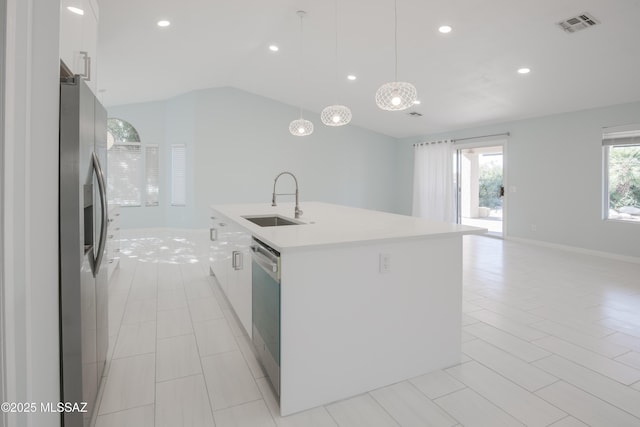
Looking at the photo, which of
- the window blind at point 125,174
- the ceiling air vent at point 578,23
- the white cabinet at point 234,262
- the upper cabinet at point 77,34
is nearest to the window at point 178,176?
the window blind at point 125,174

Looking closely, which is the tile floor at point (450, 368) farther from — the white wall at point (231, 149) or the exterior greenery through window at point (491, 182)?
the exterior greenery through window at point (491, 182)

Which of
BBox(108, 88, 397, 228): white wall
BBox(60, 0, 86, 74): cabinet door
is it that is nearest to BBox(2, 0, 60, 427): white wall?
BBox(60, 0, 86, 74): cabinet door

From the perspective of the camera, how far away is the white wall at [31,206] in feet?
3.54

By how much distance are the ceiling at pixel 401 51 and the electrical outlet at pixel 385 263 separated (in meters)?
3.16

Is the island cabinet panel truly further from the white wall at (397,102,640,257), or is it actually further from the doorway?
the doorway

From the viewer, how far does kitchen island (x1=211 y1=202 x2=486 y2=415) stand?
1830 mm

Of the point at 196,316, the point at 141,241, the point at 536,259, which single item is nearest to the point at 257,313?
the point at 196,316

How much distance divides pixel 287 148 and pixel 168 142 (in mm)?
2682

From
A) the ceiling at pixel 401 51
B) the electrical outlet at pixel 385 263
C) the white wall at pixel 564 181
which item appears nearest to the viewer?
the electrical outlet at pixel 385 263

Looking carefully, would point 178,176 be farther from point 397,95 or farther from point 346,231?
point 346,231

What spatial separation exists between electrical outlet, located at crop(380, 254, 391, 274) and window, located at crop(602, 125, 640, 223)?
536cm

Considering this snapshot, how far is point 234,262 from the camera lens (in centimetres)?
279

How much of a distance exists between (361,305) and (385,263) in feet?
0.89

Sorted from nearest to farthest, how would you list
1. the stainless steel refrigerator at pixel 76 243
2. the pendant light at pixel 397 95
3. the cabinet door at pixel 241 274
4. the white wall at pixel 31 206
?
1. the white wall at pixel 31 206
2. the stainless steel refrigerator at pixel 76 243
3. the cabinet door at pixel 241 274
4. the pendant light at pixel 397 95
